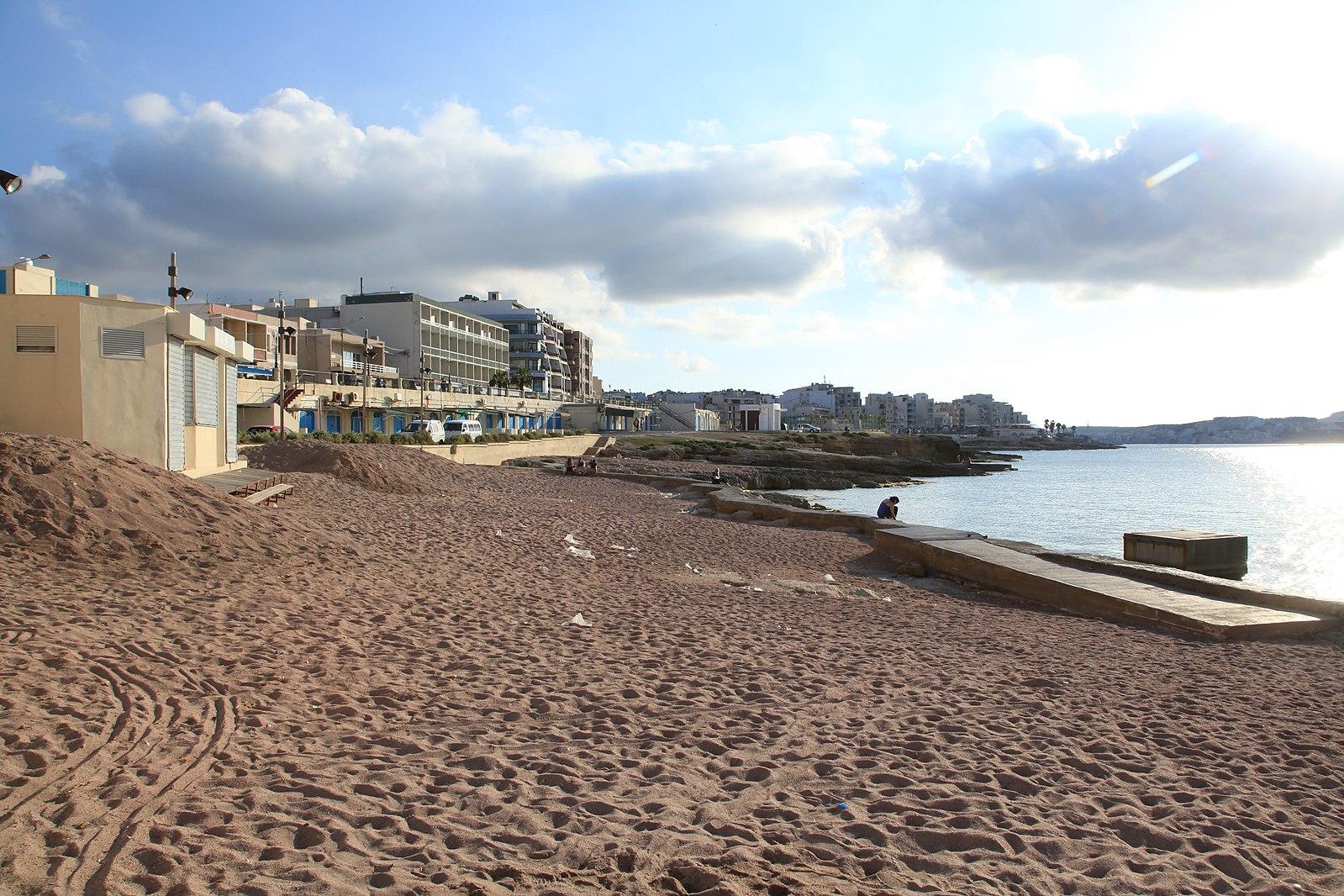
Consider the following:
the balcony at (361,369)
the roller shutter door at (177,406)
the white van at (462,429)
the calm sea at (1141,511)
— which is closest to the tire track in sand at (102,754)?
the roller shutter door at (177,406)

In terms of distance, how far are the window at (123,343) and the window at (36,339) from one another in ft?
2.22

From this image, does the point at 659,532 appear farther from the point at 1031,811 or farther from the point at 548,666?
the point at 1031,811

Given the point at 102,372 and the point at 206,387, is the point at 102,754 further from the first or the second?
the point at 206,387

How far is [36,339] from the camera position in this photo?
1369cm

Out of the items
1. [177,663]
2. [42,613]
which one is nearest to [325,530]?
[42,613]

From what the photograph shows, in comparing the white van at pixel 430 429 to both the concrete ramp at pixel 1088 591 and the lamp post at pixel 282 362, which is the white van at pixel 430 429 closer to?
the lamp post at pixel 282 362

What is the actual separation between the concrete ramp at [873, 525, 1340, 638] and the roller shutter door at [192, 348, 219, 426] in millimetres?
14426

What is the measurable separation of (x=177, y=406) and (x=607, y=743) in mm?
14059

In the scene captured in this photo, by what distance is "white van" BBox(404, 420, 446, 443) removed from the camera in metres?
36.7

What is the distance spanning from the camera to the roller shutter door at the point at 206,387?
55.5ft

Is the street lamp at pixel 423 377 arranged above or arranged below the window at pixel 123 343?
above

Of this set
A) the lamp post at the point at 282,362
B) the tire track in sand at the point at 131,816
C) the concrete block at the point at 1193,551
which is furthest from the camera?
the lamp post at the point at 282,362

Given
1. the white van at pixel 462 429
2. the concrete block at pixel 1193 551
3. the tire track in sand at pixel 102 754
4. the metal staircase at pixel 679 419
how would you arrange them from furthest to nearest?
the metal staircase at pixel 679 419
the white van at pixel 462 429
the concrete block at pixel 1193 551
the tire track in sand at pixel 102 754

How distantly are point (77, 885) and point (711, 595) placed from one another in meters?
8.03
